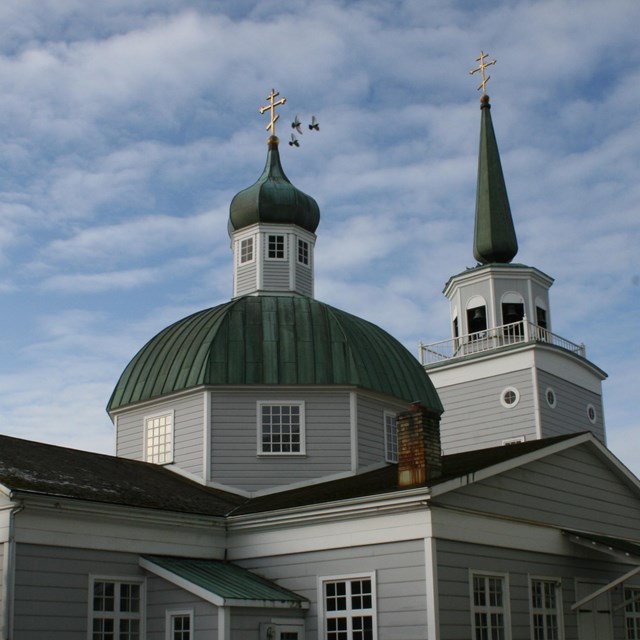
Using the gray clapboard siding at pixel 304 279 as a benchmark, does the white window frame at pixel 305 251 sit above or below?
above

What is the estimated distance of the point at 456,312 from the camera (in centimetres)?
3903

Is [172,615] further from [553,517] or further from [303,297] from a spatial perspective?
[303,297]

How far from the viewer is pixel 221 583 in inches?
742

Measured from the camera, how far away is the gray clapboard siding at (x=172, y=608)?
58.8 ft

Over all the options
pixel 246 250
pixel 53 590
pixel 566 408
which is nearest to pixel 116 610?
pixel 53 590

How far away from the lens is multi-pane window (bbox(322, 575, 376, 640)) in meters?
18.3

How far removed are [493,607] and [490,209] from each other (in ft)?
80.4

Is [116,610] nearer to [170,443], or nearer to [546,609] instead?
[170,443]

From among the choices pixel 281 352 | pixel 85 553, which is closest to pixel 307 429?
pixel 281 352

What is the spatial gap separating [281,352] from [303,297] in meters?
3.15

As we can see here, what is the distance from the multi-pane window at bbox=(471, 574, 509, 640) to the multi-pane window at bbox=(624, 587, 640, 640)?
428cm

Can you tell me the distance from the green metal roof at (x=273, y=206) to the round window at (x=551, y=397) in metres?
10.6

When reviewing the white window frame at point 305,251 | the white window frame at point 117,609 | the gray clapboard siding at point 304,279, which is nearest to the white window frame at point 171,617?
the white window frame at point 117,609

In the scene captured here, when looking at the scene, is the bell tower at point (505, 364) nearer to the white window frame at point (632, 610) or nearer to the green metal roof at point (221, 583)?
the white window frame at point (632, 610)
